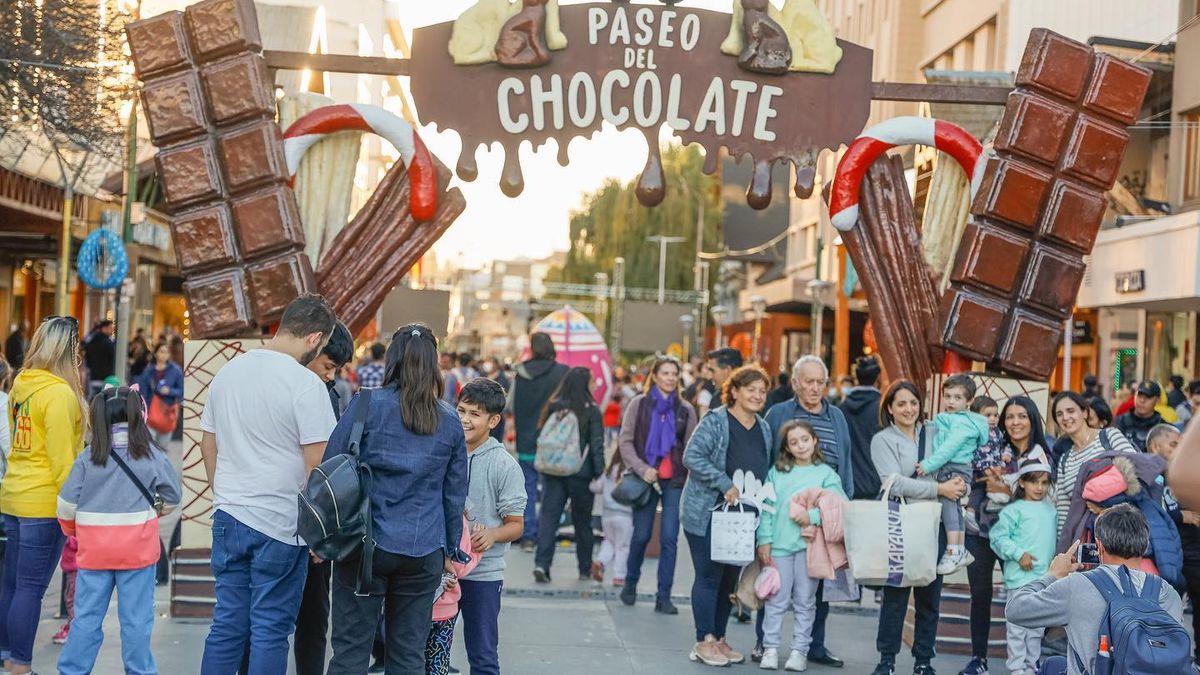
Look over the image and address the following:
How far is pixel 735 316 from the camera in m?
70.3

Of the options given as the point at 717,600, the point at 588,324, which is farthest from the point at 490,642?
the point at 588,324

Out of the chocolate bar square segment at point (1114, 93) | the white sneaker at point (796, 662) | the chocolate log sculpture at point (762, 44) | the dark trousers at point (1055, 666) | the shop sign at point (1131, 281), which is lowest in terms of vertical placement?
the white sneaker at point (796, 662)

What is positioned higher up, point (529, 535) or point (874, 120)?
point (874, 120)

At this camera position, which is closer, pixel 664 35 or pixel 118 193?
pixel 664 35

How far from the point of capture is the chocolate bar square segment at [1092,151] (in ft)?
31.5

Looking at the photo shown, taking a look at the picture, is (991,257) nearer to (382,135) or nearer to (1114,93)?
(1114,93)

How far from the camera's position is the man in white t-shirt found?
6098 millimetres

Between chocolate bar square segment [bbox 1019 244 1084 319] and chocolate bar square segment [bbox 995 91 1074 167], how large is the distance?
24.8 inches

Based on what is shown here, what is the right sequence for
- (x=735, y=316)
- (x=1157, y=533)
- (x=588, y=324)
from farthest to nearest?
(x=735, y=316), (x=588, y=324), (x=1157, y=533)

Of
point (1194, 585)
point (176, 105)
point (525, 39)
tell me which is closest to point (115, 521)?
point (176, 105)

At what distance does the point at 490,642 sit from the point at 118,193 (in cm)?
2147

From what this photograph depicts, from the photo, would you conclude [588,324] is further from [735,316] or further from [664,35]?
[735,316]

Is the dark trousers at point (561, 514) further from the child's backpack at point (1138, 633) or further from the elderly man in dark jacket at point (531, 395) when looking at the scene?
the child's backpack at point (1138, 633)

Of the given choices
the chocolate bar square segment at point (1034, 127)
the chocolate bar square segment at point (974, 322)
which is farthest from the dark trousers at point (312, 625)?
the chocolate bar square segment at point (1034, 127)
